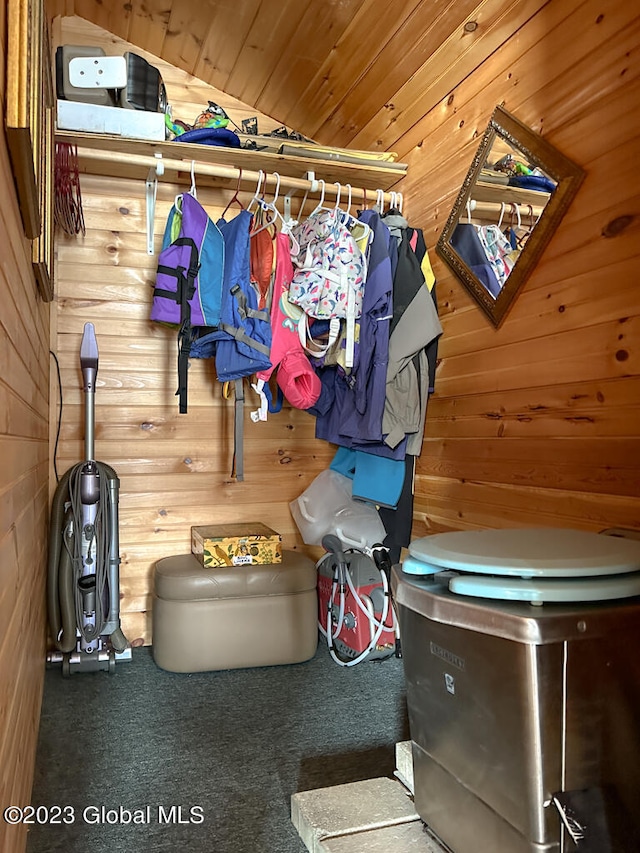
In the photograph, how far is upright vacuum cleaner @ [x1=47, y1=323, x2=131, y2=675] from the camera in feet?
7.91

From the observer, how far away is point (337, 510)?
2.88m

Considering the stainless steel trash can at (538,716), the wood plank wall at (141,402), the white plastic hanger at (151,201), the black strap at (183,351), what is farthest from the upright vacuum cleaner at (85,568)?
the stainless steel trash can at (538,716)

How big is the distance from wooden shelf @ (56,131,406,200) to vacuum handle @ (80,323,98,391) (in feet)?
2.11

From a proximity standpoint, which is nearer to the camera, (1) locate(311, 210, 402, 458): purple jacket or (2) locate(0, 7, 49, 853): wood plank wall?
(2) locate(0, 7, 49, 853): wood plank wall

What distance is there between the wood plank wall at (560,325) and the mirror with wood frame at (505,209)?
38 mm

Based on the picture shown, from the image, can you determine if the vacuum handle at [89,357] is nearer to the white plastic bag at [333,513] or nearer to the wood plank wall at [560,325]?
the white plastic bag at [333,513]

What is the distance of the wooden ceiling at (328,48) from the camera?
2156 millimetres

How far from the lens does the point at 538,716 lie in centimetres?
94

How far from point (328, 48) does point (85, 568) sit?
2181mm

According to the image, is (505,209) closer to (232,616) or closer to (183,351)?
(183,351)

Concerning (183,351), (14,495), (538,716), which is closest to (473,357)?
(183,351)

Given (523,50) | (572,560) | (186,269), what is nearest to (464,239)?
(523,50)

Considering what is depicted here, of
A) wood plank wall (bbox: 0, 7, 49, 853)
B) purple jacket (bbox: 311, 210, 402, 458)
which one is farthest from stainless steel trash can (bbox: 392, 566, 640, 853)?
purple jacket (bbox: 311, 210, 402, 458)

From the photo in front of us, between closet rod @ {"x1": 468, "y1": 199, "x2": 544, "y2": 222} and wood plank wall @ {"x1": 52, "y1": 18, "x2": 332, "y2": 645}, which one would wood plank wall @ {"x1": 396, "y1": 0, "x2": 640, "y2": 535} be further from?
wood plank wall @ {"x1": 52, "y1": 18, "x2": 332, "y2": 645}
